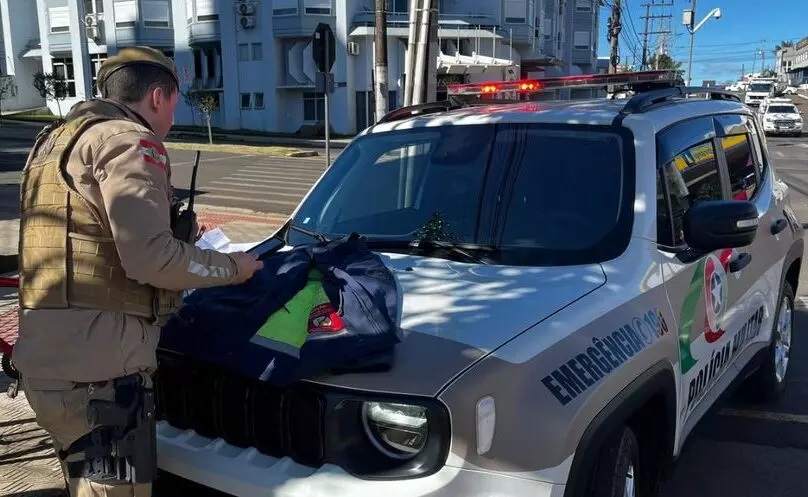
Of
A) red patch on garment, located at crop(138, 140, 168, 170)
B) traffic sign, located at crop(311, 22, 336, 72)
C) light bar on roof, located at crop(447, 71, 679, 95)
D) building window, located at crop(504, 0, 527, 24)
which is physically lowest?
red patch on garment, located at crop(138, 140, 168, 170)

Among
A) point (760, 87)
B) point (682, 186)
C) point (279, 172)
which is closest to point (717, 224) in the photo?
point (682, 186)

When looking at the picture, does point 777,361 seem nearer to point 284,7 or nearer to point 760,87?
point 284,7

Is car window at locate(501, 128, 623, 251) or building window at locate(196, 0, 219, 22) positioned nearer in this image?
car window at locate(501, 128, 623, 251)

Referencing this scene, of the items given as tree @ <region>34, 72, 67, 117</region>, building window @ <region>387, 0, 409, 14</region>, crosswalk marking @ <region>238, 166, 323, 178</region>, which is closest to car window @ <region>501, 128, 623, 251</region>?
crosswalk marking @ <region>238, 166, 323, 178</region>

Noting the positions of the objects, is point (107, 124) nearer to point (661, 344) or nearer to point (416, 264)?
point (416, 264)

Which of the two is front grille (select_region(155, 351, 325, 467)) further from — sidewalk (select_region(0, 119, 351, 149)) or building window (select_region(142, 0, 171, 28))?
building window (select_region(142, 0, 171, 28))

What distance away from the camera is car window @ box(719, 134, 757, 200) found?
12.9 ft

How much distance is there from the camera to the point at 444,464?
6.71 ft

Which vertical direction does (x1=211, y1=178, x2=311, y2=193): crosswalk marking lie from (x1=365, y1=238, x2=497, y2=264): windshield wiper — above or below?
below

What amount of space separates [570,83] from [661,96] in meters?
0.87

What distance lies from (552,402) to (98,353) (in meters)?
1.30

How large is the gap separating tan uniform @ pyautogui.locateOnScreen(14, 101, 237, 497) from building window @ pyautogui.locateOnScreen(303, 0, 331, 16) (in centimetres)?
3590

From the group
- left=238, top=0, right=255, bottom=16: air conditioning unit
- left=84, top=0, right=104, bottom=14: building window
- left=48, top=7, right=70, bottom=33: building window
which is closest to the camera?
left=238, top=0, right=255, bottom=16: air conditioning unit

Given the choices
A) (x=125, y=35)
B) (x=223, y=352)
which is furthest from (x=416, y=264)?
(x=125, y=35)
